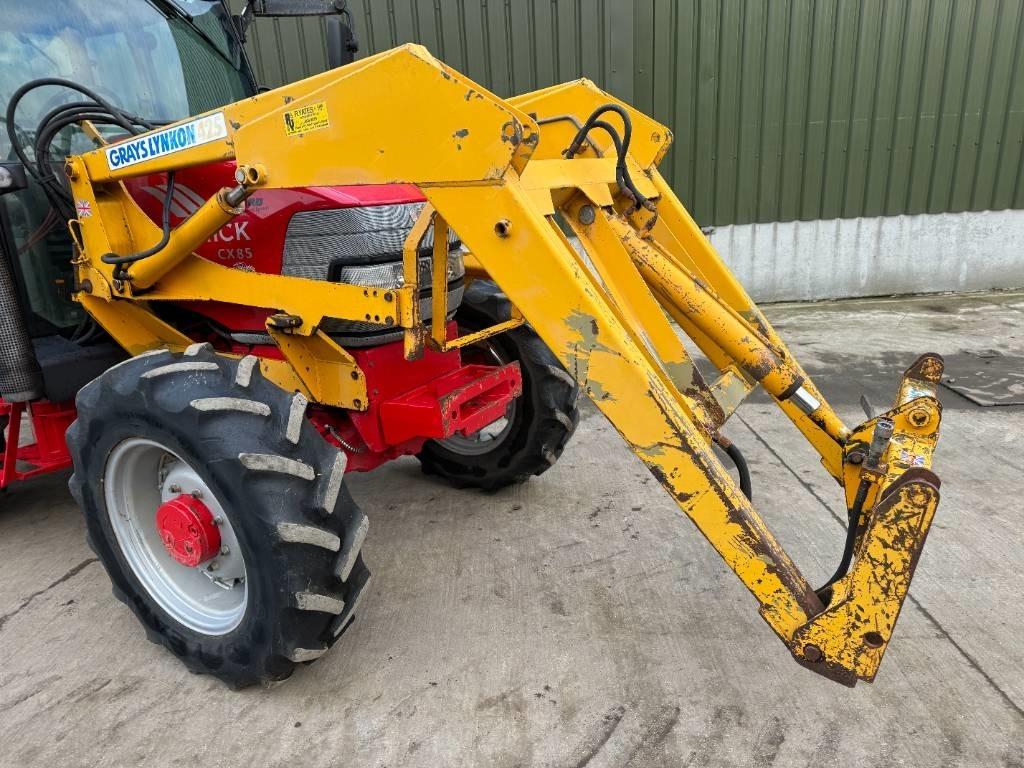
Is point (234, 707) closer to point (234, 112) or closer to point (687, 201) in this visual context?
point (234, 112)

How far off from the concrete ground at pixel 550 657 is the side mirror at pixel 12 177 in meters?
1.53

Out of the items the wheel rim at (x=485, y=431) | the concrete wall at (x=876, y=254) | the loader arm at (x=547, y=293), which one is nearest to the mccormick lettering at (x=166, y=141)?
the loader arm at (x=547, y=293)

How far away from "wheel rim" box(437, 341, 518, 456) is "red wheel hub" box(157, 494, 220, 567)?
123 cm

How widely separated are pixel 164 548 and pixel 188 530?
29 centimetres

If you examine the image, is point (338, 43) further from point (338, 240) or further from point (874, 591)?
point (874, 591)

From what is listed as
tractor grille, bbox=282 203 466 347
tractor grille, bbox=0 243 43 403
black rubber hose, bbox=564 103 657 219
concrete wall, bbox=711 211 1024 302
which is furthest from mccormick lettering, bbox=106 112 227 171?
concrete wall, bbox=711 211 1024 302

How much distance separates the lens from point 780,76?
6.91 m

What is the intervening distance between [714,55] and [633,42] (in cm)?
85

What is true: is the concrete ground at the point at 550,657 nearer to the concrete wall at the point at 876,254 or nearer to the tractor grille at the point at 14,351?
the tractor grille at the point at 14,351

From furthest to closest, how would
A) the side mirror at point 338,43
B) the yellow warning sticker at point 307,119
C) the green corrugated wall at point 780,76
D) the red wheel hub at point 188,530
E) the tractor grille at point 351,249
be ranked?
the green corrugated wall at point 780,76, the side mirror at point 338,43, the tractor grille at point 351,249, the red wheel hub at point 188,530, the yellow warning sticker at point 307,119

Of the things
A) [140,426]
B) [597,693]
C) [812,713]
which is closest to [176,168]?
[140,426]

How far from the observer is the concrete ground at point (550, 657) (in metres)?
1.97

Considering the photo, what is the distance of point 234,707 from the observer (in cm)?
214

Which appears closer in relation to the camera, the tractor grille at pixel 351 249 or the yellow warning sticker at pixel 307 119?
the yellow warning sticker at pixel 307 119
